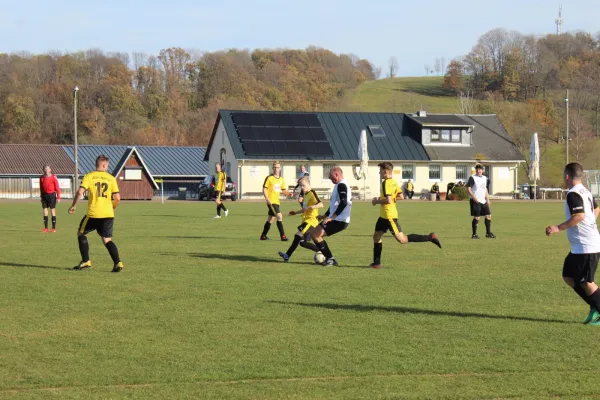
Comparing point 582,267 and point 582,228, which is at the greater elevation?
point 582,228

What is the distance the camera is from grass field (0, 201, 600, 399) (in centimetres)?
683

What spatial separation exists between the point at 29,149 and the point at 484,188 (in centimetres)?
6402

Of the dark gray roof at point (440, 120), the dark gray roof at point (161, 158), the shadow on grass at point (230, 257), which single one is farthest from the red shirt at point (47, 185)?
the dark gray roof at point (161, 158)

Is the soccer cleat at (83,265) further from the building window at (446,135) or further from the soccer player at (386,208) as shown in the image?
the building window at (446,135)

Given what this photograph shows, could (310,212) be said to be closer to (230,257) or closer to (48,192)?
(230,257)

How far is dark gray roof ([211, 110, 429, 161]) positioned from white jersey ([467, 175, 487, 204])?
43.2m

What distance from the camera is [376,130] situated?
72.6 m

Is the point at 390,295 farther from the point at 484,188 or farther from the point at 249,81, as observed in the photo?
the point at 249,81

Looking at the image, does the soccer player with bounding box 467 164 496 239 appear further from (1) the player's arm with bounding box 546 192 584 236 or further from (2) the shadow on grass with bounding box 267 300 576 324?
(1) the player's arm with bounding box 546 192 584 236

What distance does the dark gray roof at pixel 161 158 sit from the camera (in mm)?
82875

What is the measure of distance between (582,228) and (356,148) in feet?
201

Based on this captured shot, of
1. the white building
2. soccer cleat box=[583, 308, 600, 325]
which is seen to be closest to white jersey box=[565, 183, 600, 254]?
soccer cleat box=[583, 308, 600, 325]

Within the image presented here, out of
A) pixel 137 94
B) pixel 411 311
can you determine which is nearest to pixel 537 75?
pixel 137 94

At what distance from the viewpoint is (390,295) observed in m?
11.7
